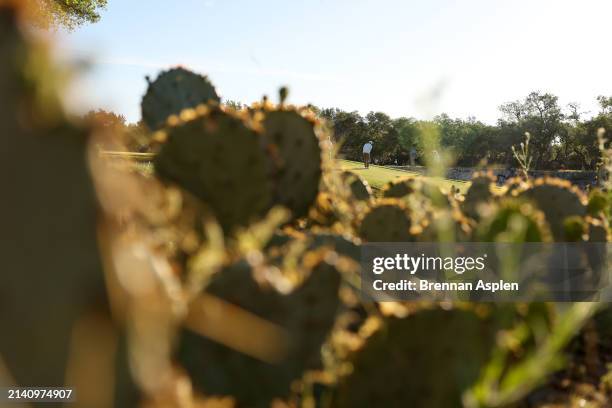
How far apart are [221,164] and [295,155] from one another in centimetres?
38

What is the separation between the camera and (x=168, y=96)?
2305 millimetres

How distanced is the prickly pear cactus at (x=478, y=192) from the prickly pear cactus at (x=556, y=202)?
0.19 m

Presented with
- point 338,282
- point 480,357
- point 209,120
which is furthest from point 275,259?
point 209,120

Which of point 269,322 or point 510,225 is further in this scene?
point 510,225

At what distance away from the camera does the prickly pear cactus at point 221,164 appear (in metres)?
1.60

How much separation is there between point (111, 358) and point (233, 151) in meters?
1.20

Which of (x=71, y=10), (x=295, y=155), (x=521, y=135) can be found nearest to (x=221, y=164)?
(x=295, y=155)

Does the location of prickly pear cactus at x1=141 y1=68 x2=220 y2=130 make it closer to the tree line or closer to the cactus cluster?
the cactus cluster

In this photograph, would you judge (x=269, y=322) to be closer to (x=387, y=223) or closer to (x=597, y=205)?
(x=387, y=223)

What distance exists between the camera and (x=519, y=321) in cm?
137

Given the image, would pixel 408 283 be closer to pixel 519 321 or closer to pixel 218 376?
pixel 519 321

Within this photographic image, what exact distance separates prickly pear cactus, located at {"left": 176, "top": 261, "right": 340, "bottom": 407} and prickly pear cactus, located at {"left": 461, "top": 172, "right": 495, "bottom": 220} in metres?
1.57

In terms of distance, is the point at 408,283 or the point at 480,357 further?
the point at 408,283

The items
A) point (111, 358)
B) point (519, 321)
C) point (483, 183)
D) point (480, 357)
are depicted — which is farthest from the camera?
point (483, 183)
